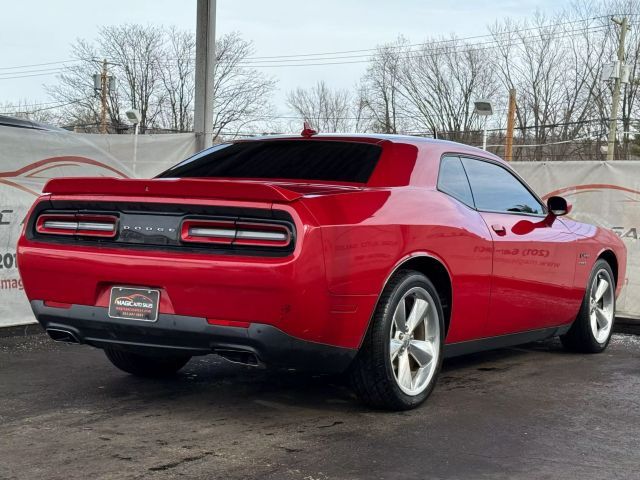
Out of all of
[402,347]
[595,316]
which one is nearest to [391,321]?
[402,347]

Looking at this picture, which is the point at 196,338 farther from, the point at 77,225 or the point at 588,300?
the point at 588,300

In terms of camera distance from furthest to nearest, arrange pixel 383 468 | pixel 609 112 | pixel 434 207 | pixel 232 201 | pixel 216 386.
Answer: pixel 609 112 < pixel 216 386 < pixel 434 207 < pixel 232 201 < pixel 383 468

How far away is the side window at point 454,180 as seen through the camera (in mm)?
5281

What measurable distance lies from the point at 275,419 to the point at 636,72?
151ft

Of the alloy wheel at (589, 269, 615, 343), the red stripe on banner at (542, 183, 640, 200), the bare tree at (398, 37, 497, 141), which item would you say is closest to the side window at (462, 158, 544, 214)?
the alloy wheel at (589, 269, 615, 343)

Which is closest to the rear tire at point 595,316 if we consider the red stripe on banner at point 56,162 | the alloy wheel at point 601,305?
the alloy wheel at point 601,305

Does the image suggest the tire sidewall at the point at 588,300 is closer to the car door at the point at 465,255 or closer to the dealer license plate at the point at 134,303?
the car door at the point at 465,255

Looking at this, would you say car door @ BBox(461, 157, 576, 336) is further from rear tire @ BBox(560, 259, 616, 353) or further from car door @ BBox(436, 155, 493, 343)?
rear tire @ BBox(560, 259, 616, 353)

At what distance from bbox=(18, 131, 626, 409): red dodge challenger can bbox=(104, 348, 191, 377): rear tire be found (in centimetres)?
1

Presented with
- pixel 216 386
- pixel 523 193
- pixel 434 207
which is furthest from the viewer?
pixel 523 193

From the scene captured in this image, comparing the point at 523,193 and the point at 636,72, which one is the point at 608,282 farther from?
the point at 636,72

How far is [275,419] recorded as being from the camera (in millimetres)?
4527

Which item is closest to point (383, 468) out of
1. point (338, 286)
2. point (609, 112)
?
point (338, 286)

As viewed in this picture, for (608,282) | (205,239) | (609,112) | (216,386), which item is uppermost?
(609,112)
